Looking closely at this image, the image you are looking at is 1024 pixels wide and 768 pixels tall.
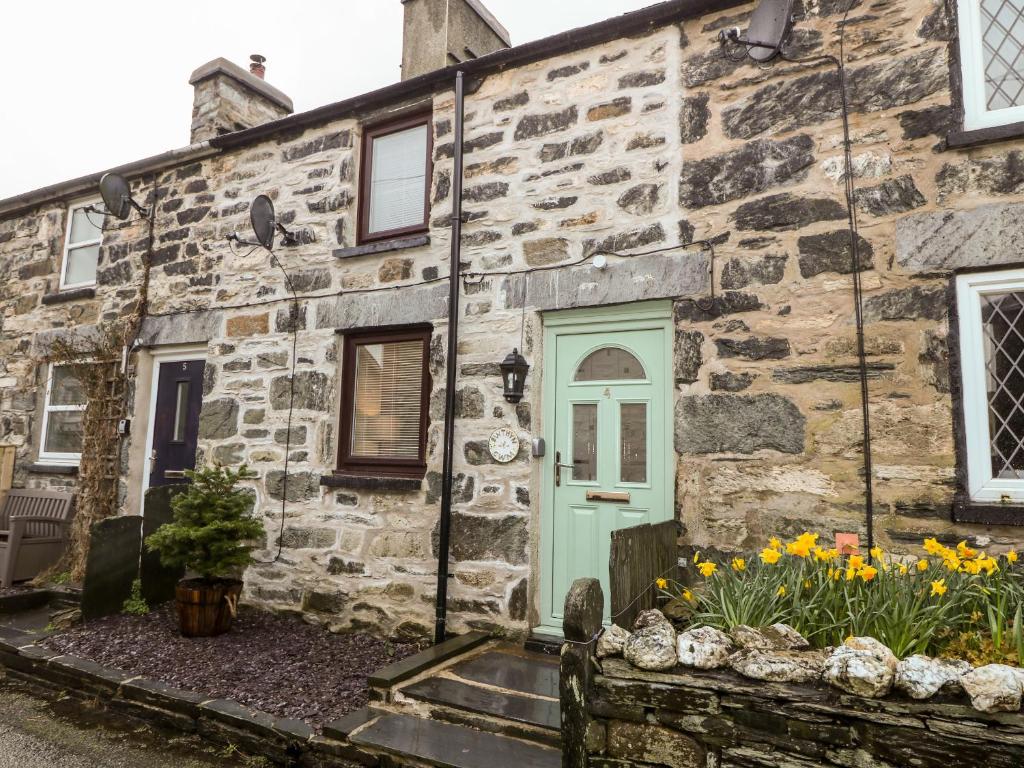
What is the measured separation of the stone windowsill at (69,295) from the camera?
7.87 metres

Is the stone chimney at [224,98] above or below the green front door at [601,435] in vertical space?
above

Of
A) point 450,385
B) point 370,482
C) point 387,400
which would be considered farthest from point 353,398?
point 450,385

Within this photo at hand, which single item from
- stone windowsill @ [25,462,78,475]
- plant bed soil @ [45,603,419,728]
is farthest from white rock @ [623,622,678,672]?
stone windowsill @ [25,462,78,475]

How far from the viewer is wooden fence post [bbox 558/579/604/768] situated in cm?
293

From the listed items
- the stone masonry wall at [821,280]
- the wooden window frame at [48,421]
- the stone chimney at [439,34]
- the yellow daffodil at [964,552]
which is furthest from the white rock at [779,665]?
the wooden window frame at [48,421]

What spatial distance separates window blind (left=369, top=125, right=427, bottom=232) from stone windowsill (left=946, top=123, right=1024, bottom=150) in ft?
13.0

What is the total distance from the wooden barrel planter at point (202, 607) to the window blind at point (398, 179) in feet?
11.1

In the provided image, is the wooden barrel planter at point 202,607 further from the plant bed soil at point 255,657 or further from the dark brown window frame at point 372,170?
the dark brown window frame at point 372,170

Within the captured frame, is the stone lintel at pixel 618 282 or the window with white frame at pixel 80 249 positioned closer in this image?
the stone lintel at pixel 618 282

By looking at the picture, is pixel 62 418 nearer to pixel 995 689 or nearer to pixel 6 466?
pixel 6 466

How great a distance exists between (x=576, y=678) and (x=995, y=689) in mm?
1526

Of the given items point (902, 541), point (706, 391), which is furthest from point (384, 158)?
point (902, 541)

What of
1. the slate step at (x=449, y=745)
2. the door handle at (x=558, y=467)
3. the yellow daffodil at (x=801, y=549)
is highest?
the door handle at (x=558, y=467)

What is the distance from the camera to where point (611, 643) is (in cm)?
297
